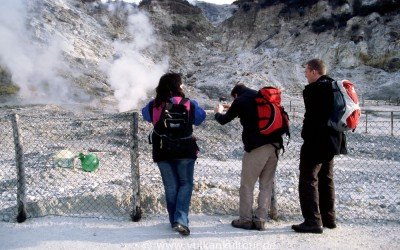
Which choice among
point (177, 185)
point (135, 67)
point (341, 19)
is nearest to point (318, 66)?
point (177, 185)

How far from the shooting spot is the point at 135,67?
2605 centimetres

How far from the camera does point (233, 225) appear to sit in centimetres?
407

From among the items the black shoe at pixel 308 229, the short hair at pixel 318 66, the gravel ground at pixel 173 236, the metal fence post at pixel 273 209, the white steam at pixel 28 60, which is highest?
the white steam at pixel 28 60

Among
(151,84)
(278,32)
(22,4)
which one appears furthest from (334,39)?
(22,4)

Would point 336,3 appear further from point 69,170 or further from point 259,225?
point 259,225

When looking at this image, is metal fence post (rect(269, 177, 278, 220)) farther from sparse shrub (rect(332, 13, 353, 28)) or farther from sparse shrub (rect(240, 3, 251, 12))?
sparse shrub (rect(240, 3, 251, 12))

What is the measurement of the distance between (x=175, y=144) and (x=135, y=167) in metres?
0.61

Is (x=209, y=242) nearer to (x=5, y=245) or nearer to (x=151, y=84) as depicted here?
(x=5, y=245)

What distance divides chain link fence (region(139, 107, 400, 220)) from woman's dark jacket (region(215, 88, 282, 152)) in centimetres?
73

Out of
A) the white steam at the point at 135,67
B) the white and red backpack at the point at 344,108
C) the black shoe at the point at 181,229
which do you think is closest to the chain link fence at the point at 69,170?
the black shoe at the point at 181,229

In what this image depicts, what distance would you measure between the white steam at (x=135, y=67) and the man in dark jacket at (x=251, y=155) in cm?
1821

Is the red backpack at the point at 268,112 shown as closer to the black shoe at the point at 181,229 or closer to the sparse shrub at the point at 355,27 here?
the black shoe at the point at 181,229

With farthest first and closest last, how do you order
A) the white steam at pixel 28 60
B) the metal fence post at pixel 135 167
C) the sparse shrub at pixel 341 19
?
the sparse shrub at pixel 341 19, the white steam at pixel 28 60, the metal fence post at pixel 135 167

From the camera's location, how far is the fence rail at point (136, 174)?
4461mm
